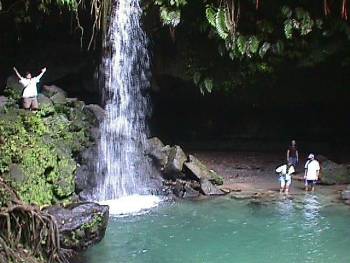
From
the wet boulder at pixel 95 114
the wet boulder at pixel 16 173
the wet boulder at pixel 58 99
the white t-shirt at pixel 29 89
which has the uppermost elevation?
the white t-shirt at pixel 29 89

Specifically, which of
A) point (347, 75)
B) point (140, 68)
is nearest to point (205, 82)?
point (140, 68)

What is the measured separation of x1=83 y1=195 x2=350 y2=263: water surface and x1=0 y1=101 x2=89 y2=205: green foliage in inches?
62.2

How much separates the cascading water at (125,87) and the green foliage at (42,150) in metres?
1.59

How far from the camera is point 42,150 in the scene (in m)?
12.1

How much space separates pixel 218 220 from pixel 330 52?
6642 mm

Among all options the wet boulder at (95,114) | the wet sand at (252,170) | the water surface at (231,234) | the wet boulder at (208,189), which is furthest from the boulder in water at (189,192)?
the wet boulder at (95,114)

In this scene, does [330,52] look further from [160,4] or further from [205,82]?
[160,4]

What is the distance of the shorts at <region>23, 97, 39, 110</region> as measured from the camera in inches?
567

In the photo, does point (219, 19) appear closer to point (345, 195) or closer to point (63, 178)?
point (345, 195)

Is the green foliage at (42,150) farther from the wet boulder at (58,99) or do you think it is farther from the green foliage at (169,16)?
the green foliage at (169,16)

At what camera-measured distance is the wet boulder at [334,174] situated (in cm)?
1508

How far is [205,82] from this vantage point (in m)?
16.8

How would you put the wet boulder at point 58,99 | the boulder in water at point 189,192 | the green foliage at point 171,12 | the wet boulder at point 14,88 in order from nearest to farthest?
the boulder in water at point 189,192, the green foliage at point 171,12, the wet boulder at point 14,88, the wet boulder at point 58,99

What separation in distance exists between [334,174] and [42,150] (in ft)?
26.2
